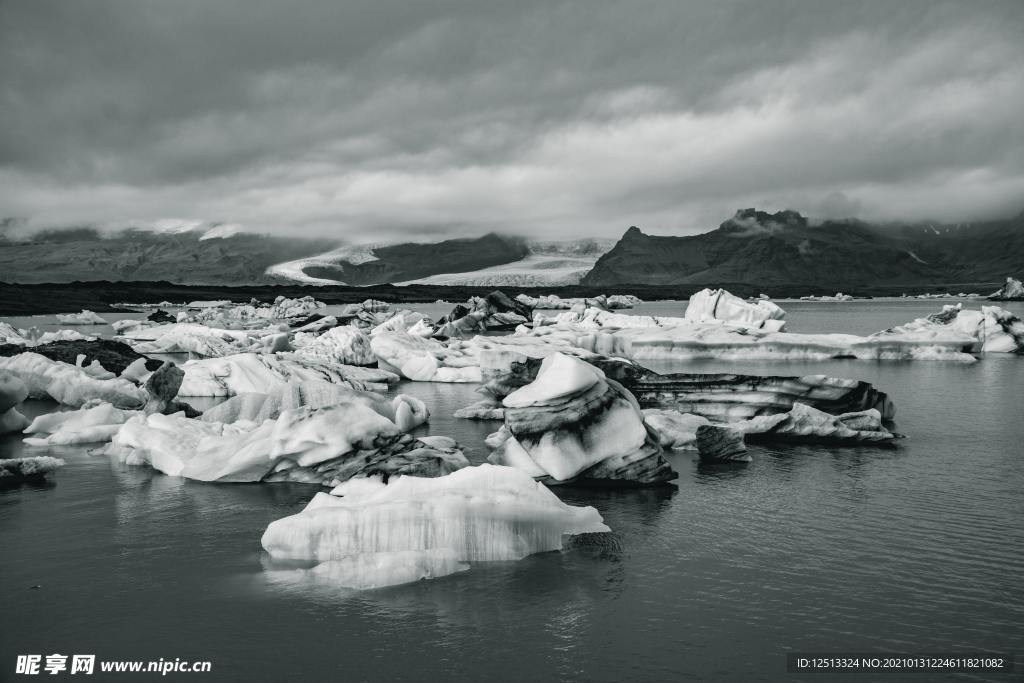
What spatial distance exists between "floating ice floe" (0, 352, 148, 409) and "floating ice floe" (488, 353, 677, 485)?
35.3 ft

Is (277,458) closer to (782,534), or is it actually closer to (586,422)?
(586,422)

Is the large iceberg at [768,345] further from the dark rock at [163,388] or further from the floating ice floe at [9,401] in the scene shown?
the floating ice floe at [9,401]

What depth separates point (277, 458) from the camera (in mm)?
10125

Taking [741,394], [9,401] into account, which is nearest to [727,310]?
[741,394]

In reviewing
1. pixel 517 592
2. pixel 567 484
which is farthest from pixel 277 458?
pixel 517 592

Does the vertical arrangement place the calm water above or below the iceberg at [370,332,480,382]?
below

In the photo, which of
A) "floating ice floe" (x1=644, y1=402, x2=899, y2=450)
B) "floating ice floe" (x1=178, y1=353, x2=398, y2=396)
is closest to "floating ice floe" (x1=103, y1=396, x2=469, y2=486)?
"floating ice floe" (x1=644, y1=402, x2=899, y2=450)

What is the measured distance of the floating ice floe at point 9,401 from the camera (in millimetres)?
13664

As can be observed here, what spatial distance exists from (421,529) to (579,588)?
5.04ft

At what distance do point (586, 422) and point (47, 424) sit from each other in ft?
33.3

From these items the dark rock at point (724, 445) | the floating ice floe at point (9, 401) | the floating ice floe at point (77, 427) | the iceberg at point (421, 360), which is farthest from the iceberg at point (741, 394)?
the floating ice floe at point (9, 401)

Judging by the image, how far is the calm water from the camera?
5406 millimetres

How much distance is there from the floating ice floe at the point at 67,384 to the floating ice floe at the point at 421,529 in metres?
11.3

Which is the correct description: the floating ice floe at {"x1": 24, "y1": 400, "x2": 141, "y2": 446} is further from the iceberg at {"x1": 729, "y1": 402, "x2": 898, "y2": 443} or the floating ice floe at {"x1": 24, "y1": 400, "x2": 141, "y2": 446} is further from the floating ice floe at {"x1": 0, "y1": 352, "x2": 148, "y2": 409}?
the iceberg at {"x1": 729, "y1": 402, "x2": 898, "y2": 443}
